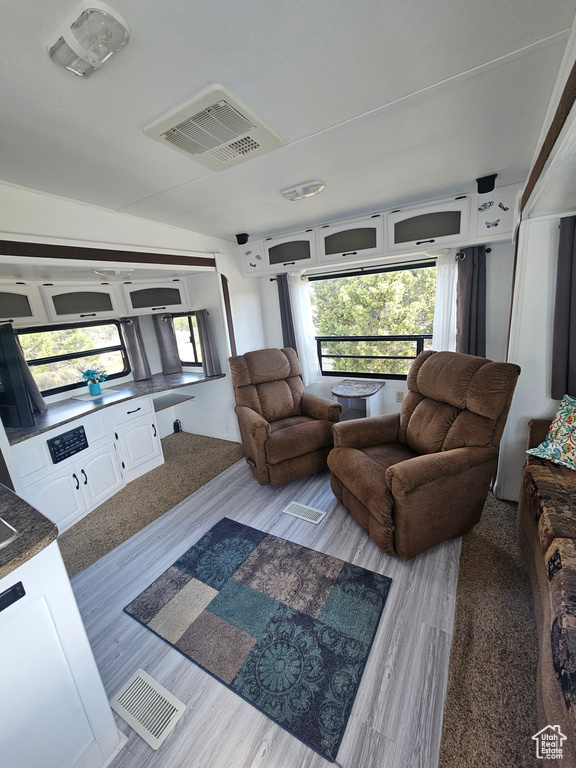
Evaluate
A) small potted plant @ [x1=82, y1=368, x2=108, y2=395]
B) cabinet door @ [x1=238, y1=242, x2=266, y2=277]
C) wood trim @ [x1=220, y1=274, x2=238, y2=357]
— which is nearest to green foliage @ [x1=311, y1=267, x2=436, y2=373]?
cabinet door @ [x1=238, y1=242, x2=266, y2=277]

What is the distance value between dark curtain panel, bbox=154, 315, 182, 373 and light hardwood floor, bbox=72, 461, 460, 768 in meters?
1.98

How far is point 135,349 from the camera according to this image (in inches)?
133

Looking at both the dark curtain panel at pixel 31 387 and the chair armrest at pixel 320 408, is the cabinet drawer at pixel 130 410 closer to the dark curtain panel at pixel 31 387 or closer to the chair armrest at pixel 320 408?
the dark curtain panel at pixel 31 387

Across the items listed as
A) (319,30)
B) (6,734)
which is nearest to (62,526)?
(6,734)

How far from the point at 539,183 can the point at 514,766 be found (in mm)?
2324

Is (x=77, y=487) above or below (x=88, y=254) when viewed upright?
below

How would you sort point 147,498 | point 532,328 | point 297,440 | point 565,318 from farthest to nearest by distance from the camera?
point 147,498 → point 297,440 → point 532,328 → point 565,318

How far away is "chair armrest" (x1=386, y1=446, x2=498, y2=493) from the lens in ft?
5.32

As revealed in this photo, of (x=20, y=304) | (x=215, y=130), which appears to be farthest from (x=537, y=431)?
(x=20, y=304)

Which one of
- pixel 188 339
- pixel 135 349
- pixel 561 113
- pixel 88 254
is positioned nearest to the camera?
pixel 561 113

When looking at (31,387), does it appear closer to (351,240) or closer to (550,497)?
(351,240)

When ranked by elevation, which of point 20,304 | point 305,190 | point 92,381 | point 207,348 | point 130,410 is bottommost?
point 130,410

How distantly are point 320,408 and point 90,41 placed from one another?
255 cm

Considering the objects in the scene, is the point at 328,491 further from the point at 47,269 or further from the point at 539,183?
the point at 47,269
